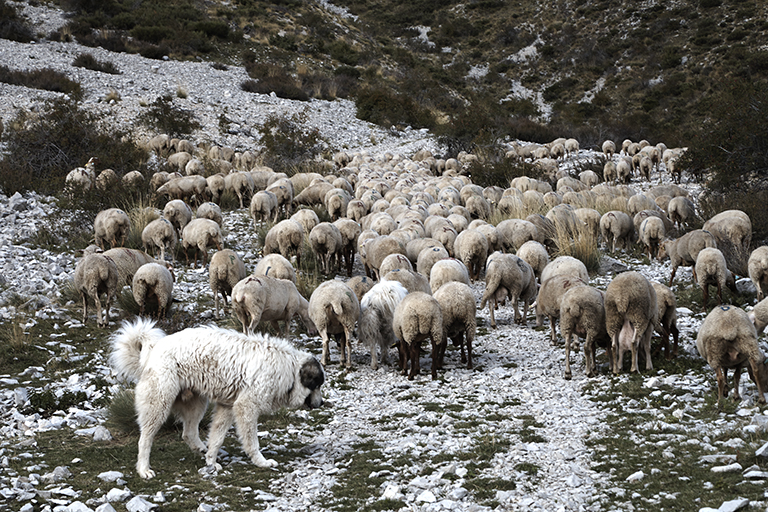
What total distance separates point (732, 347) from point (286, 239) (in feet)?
32.8

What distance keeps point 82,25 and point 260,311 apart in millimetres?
37412

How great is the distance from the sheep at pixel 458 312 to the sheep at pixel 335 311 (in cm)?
138

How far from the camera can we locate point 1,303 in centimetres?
1137

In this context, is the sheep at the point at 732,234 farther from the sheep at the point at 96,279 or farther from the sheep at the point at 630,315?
the sheep at the point at 96,279

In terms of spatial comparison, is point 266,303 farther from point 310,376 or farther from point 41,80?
point 41,80

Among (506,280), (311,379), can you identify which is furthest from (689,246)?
(311,379)

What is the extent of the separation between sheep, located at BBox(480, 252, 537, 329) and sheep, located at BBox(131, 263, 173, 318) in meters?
5.89

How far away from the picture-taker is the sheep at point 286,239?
14.9 metres

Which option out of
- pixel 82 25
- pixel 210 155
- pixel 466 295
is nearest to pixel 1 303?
pixel 466 295

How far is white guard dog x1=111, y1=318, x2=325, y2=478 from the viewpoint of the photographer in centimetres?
618

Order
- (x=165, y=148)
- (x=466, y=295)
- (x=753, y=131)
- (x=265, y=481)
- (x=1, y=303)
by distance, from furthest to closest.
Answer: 1. (x=165, y=148)
2. (x=753, y=131)
3. (x=1, y=303)
4. (x=466, y=295)
5. (x=265, y=481)

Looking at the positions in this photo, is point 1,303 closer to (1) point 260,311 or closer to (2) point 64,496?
(1) point 260,311

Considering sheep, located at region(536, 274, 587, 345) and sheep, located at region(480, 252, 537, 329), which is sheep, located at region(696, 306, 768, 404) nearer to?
sheep, located at region(536, 274, 587, 345)

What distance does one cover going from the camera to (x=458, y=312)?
9.88m
